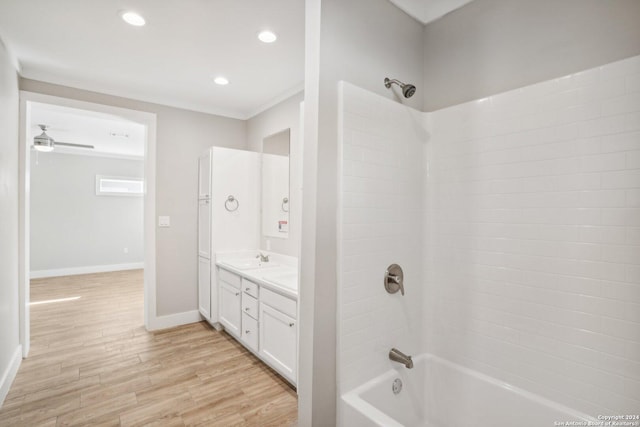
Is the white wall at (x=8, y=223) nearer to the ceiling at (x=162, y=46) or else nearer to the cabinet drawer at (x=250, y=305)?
the ceiling at (x=162, y=46)

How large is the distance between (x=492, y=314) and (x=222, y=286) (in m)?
2.59

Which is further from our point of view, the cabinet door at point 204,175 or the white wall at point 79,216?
the white wall at point 79,216

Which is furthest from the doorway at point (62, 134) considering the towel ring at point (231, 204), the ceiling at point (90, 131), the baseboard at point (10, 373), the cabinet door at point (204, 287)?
the towel ring at point (231, 204)

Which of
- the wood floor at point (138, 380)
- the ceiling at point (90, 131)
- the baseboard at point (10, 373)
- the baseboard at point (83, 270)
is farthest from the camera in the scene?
the baseboard at point (83, 270)

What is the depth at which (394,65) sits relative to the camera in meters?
1.76

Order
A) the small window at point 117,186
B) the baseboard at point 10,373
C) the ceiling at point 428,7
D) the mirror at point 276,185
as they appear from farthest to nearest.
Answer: the small window at point 117,186, the mirror at point 276,185, the baseboard at point 10,373, the ceiling at point 428,7

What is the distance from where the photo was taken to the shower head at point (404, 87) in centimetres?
159

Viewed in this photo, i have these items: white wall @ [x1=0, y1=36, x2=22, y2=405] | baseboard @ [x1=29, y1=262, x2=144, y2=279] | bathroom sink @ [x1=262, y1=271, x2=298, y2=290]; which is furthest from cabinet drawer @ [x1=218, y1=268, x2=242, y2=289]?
baseboard @ [x1=29, y1=262, x2=144, y2=279]

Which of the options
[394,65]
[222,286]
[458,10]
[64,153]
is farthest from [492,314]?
[64,153]

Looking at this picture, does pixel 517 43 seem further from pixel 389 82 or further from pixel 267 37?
pixel 267 37

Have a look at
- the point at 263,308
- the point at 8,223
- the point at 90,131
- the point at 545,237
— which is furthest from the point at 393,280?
the point at 90,131

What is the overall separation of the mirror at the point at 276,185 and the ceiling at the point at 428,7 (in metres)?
1.77

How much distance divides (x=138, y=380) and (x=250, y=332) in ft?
3.06

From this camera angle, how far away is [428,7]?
187 centimetres
